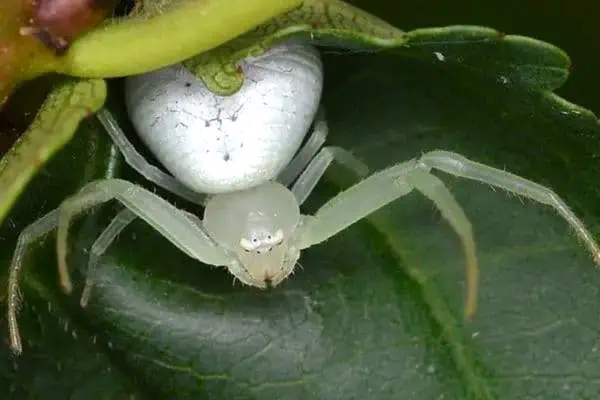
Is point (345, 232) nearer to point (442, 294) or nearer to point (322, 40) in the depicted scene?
point (442, 294)

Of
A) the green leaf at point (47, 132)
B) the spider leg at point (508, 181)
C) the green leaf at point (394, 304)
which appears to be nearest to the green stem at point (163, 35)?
the green leaf at point (47, 132)

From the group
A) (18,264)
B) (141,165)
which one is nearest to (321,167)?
(141,165)

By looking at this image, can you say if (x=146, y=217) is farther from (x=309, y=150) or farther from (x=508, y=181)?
(x=508, y=181)

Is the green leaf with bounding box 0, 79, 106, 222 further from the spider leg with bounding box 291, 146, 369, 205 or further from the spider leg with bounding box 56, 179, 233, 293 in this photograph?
the spider leg with bounding box 291, 146, 369, 205

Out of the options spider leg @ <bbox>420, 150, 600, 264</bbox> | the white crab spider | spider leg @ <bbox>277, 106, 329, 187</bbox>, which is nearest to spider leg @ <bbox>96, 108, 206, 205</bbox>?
the white crab spider

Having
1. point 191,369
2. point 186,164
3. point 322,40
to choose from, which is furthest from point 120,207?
point 322,40

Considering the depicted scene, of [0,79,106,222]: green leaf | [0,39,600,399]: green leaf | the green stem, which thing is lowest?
[0,39,600,399]: green leaf
